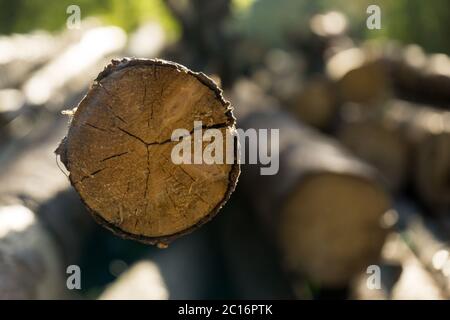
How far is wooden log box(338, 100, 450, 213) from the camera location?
5.45 m

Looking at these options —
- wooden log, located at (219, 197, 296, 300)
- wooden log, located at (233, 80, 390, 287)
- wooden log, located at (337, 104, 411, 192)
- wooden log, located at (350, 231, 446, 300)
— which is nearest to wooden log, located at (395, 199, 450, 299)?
wooden log, located at (350, 231, 446, 300)

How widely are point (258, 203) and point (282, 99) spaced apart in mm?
2956

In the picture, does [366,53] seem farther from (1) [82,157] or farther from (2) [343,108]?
(1) [82,157]

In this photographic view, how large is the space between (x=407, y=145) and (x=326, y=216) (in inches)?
95.2

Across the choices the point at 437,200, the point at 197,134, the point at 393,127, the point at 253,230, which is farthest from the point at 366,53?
the point at 197,134

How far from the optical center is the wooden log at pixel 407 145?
17.9 ft

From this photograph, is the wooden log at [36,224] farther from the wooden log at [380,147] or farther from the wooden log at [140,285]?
the wooden log at [380,147]

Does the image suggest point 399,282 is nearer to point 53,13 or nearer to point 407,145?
point 407,145

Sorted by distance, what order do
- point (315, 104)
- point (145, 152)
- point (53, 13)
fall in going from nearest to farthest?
point (145, 152) < point (315, 104) < point (53, 13)

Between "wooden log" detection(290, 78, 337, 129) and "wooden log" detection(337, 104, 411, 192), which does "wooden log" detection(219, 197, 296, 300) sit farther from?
"wooden log" detection(290, 78, 337, 129)

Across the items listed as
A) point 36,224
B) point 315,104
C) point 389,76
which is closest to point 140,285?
point 36,224

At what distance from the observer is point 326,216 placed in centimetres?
384

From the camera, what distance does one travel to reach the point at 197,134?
181 centimetres

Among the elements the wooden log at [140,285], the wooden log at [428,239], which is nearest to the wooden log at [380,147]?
the wooden log at [428,239]
